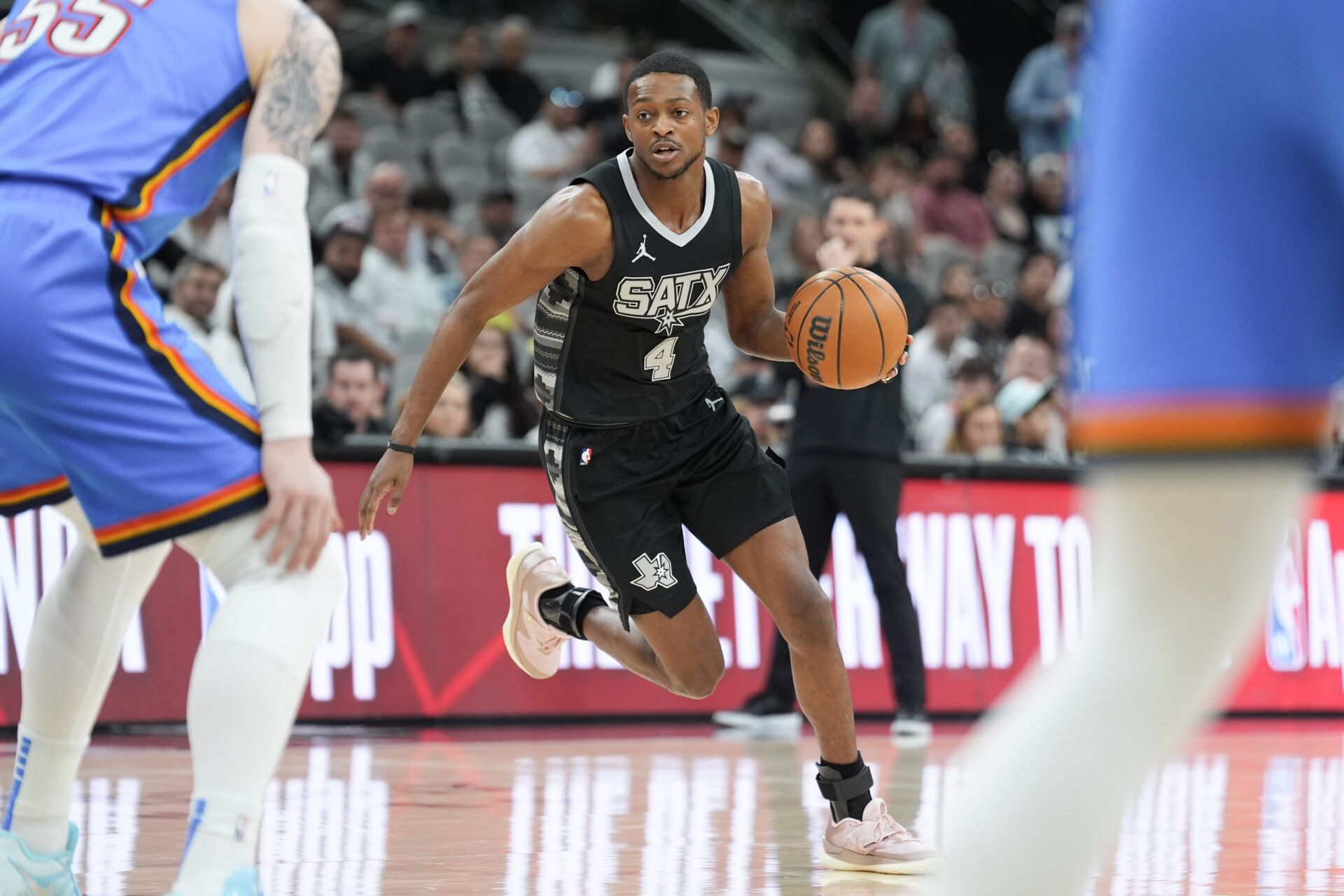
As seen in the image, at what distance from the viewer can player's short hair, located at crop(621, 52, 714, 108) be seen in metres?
4.75

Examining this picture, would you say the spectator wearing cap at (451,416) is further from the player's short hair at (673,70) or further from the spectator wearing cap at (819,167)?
the spectator wearing cap at (819,167)

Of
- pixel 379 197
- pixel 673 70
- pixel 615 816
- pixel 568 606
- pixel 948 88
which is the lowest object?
pixel 615 816

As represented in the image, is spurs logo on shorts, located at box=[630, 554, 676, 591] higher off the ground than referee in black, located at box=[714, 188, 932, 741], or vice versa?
referee in black, located at box=[714, 188, 932, 741]

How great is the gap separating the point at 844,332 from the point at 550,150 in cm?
910

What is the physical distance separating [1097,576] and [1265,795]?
4769mm

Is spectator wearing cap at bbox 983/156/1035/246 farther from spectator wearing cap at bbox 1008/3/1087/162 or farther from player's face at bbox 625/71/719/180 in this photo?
player's face at bbox 625/71/719/180

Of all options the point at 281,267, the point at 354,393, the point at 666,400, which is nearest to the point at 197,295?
the point at 354,393

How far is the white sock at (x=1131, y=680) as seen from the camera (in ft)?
5.88

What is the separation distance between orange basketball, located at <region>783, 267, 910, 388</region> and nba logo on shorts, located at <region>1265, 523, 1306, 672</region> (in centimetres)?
593

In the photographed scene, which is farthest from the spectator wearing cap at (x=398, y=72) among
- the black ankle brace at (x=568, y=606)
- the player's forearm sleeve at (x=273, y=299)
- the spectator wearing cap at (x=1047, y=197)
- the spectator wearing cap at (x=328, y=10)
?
the player's forearm sleeve at (x=273, y=299)

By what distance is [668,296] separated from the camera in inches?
189

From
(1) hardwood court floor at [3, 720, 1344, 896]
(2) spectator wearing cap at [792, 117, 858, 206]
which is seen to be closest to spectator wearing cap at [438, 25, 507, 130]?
(2) spectator wearing cap at [792, 117, 858, 206]

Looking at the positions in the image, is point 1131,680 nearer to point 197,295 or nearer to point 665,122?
point 665,122

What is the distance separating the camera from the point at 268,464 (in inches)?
113
